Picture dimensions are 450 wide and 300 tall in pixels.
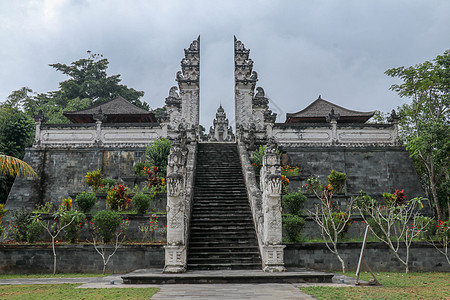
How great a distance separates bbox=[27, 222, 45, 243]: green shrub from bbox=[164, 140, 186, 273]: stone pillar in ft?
15.5

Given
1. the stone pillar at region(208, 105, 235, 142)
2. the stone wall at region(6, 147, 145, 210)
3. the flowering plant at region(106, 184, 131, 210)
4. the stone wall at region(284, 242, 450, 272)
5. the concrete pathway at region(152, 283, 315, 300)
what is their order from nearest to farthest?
the concrete pathway at region(152, 283, 315, 300), the stone wall at region(284, 242, 450, 272), the flowering plant at region(106, 184, 131, 210), the stone wall at region(6, 147, 145, 210), the stone pillar at region(208, 105, 235, 142)

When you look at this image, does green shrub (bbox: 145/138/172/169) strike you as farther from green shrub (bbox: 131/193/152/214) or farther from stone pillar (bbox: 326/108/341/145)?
stone pillar (bbox: 326/108/341/145)

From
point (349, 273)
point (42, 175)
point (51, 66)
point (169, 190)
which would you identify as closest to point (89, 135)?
Answer: point (42, 175)

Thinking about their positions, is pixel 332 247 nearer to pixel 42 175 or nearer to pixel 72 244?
pixel 72 244

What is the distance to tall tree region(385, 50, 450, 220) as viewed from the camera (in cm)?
1581

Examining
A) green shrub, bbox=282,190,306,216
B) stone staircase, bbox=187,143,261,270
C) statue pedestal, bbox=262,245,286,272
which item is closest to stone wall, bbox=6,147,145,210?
stone staircase, bbox=187,143,261,270

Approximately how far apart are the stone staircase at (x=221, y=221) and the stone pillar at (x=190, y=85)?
370 cm

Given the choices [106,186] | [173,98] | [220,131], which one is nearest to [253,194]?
[106,186]

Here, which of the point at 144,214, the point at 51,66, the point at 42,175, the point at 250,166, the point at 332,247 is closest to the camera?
the point at 332,247

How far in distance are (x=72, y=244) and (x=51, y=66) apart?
3237 centimetres

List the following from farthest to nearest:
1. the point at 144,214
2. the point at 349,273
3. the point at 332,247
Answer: the point at 144,214 < the point at 332,247 < the point at 349,273

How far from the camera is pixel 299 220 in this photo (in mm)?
11781

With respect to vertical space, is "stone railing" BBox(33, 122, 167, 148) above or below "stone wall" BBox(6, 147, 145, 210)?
above

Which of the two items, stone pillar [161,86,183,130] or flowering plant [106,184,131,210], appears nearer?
flowering plant [106,184,131,210]
